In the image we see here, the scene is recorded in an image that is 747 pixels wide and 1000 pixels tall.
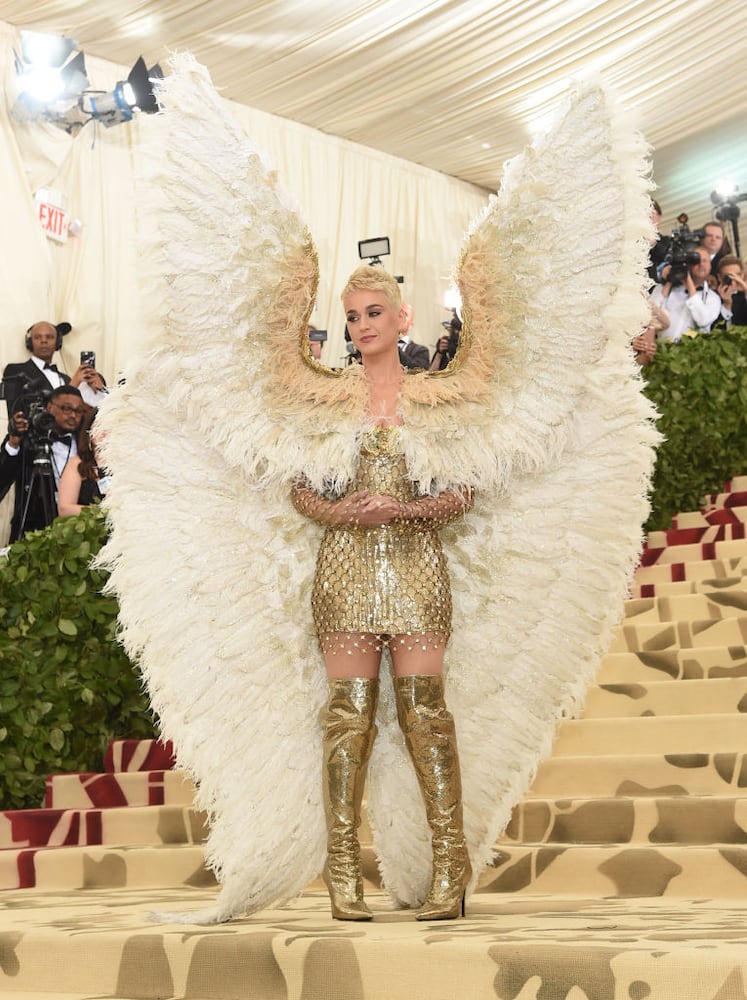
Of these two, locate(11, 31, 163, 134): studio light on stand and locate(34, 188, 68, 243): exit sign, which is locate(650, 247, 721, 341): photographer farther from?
locate(34, 188, 68, 243): exit sign

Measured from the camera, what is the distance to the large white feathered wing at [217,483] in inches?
122

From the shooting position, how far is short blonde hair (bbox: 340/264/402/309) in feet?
10.3

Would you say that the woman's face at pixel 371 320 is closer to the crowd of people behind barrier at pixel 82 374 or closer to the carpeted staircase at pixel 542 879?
the carpeted staircase at pixel 542 879

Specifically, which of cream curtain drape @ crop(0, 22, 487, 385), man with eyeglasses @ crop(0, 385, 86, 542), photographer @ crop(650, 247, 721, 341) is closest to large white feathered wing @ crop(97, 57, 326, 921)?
man with eyeglasses @ crop(0, 385, 86, 542)

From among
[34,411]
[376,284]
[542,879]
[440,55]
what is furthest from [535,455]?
[440,55]

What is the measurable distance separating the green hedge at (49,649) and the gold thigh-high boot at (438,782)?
2067 mm

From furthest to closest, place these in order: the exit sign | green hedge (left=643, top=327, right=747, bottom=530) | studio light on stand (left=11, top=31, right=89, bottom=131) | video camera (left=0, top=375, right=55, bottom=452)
A: the exit sign → studio light on stand (left=11, top=31, right=89, bottom=131) → video camera (left=0, top=375, right=55, bottom=452) → green hedge (left=643, top=327, right=747, bottom=530)

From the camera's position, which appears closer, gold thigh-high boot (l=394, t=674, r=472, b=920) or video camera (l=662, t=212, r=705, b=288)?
gold thigh-high boot (l=394, t=674, r=472, b=920)

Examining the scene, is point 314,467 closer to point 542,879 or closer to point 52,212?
point 542,879

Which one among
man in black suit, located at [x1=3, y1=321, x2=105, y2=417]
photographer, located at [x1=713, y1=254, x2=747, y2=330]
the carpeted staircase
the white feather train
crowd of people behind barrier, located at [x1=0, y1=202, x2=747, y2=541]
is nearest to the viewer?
the carpeted staircase

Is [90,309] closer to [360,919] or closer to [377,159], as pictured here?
[377,159]

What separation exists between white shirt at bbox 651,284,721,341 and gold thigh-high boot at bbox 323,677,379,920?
18.4 feet

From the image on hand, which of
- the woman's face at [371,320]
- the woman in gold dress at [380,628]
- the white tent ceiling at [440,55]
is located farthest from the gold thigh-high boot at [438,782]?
the white tent ceiling at [440,55]

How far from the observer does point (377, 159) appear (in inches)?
453
